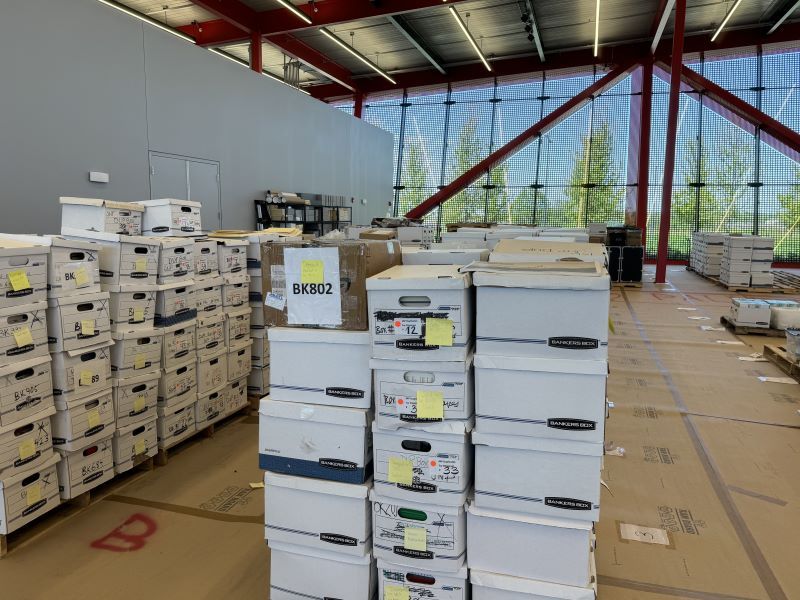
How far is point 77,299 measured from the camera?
2811mm

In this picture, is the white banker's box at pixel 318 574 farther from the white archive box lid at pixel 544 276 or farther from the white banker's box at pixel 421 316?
the white archive box lid at pixel 544 276

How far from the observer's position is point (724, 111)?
13.8 m

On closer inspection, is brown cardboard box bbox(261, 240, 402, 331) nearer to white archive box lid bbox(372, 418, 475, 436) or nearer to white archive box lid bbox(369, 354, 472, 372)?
white archive box lid bbox(369, 354, 472, 372)

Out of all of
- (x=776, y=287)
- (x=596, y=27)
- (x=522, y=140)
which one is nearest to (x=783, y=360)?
(x=776, y=287)

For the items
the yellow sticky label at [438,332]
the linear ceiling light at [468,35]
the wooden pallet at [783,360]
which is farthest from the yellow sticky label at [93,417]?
the linear ceiling light at [468,35]

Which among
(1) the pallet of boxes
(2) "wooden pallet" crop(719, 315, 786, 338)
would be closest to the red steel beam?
(2) "wooden pallet" crop(719, 315, 786, 338)

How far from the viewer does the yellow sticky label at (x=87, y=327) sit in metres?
2.85

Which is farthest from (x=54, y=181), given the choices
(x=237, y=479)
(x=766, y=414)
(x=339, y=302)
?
(x=766, y=414)

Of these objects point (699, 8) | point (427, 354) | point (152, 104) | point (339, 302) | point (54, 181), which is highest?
point (699, 8)

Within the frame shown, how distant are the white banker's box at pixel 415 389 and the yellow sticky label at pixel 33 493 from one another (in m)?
1.87

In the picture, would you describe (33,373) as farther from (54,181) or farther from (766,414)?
(766,414)

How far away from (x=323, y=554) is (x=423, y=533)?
404 mm

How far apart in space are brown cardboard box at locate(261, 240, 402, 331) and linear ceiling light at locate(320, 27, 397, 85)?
1061cm

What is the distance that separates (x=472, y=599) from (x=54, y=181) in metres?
5.66
